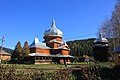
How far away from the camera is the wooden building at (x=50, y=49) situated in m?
52.7

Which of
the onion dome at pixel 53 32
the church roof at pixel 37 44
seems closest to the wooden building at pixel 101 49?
the onion dome at pixel 53 32

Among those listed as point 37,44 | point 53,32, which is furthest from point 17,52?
point 53,32

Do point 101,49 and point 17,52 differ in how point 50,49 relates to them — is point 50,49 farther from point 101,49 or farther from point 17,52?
point 101,49

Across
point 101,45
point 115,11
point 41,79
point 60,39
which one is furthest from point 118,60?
point 60,39

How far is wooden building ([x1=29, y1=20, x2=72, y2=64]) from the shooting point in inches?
2076

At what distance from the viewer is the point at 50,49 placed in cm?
5650

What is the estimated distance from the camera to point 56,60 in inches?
2176

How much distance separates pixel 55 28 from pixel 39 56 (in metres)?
10.9

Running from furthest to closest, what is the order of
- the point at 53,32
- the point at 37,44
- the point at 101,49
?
the point at 53,32 → the point at 37,44 → the point at 101,49

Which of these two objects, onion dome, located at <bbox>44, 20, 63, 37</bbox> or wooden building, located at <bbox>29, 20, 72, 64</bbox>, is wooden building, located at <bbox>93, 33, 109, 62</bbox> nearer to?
wooden building, located at <bbox>29, 20, 72, 64</bbox>

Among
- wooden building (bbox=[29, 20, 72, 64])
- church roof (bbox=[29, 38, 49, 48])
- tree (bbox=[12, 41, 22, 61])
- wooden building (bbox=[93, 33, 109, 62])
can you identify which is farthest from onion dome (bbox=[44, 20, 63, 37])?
wooden building (bbox=[93, 33, 109, 62])

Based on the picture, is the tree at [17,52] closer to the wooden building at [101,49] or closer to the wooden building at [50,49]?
the wooden building at [50,49]

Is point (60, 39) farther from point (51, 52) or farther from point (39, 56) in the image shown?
point (39, 56)

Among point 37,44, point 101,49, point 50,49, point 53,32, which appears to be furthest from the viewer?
point 53,32
